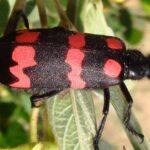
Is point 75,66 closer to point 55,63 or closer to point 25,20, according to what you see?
point 55,63

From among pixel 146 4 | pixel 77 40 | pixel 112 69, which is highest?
pixel 77 40

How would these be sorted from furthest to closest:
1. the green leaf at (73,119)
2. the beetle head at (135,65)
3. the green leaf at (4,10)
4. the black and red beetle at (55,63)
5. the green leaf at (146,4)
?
1. the green leaf at (146,4)
2. the beetle head at (135,65)
3. the green leaf at (4,10)
4. the black and red beetle at (55,63)
5. the green leaf at (73,119)

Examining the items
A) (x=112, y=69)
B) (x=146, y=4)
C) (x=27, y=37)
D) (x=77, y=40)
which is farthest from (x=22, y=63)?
(x=146, y=4)

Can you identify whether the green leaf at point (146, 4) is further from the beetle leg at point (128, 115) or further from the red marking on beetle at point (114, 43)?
the beetle leg at point (128, 115)

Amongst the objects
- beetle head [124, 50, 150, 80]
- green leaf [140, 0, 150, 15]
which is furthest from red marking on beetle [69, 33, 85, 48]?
green leaf [140, 0, 150, 15]

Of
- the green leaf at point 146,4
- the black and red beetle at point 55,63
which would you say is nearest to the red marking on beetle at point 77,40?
the black and red beetle at point 55,63

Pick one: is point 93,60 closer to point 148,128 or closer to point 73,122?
point 73,122
